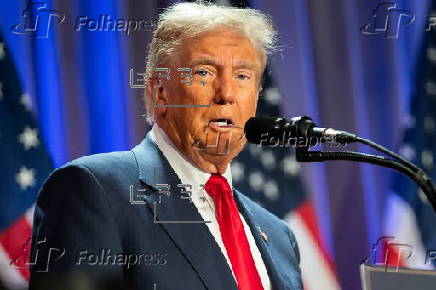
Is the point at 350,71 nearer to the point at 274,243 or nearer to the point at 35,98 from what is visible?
the point at 274,243

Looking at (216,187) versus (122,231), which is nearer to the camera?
(122,231)

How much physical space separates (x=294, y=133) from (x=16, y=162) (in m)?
0.96

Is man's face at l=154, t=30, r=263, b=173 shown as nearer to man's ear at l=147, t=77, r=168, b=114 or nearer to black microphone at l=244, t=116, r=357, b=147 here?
man's ear at l=147, t=77, r=168, b=114

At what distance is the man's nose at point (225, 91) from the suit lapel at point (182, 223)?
188 millimetres

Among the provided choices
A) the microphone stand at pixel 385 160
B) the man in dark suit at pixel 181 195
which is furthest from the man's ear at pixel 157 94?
the microphone stand at pixel 385 160

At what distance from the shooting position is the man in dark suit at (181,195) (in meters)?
1.34

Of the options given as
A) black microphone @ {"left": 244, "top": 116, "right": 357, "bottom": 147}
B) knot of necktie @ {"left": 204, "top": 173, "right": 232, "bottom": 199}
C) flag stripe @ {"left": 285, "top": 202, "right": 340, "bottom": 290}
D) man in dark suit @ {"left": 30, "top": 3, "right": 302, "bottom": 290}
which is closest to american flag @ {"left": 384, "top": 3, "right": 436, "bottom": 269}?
flag stripe @ {"left": 285, "top": 202, "right": 340, "bottom": 290}

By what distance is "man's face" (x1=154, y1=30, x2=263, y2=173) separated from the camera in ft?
5.18

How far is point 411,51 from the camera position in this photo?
2.27 metres

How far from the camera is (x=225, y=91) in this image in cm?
158

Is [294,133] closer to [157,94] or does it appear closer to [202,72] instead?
[202,72]

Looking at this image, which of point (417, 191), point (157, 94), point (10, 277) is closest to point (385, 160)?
point (157, 94)

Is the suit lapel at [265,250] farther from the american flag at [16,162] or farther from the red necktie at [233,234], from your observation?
the american flag at [16,162]

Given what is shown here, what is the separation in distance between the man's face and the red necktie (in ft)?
0.19
